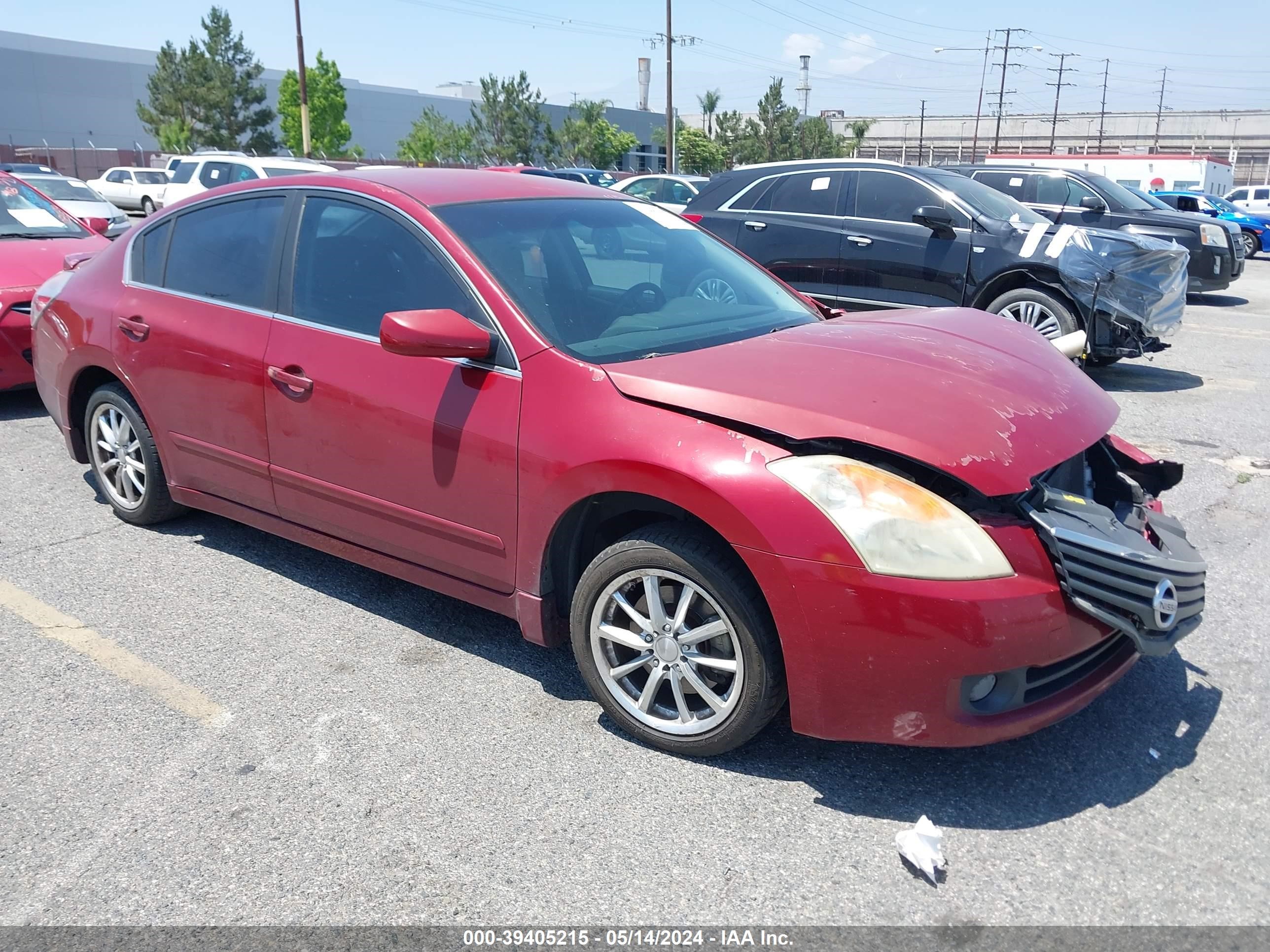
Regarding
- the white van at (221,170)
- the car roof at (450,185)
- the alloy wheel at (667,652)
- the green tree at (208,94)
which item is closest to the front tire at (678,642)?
the alloy wheel at (667,652)

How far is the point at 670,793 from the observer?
2859 mm

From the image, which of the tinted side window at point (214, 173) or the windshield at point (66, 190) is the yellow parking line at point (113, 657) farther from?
the windshield at point (66, 190)

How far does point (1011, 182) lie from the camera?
1296 cm

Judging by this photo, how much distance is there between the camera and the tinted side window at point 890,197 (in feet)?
28.6

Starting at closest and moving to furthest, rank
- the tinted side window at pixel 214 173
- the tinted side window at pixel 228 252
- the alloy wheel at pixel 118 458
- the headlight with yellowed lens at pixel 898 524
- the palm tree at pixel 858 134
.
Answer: the headlight with yellowed lens at pixel 898 524 < the tinted side window at pixel 228 252 < the alloy wheel at pixel 118 458 < the tinted side window at pixel 214 173 < the palm tree at pixel 858 134

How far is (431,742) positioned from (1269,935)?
7.25 ft

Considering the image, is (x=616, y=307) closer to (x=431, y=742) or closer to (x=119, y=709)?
(x=431, y=742)

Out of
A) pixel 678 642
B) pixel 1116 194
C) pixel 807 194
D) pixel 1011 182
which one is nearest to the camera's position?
pixel 678 642

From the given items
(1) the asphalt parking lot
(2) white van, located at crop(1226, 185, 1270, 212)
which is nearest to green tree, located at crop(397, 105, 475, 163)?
(2) white van, located at crop(1226, 185, 1270, 212)

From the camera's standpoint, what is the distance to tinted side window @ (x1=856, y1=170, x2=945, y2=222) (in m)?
8.72

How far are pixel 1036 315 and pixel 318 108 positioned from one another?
5675cm

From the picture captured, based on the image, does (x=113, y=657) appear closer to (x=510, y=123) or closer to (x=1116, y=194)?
(x=1116, y=194)

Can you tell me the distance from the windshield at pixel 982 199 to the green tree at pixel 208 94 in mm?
51661

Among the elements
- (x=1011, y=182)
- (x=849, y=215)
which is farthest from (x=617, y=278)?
(x=1011, y=182)
